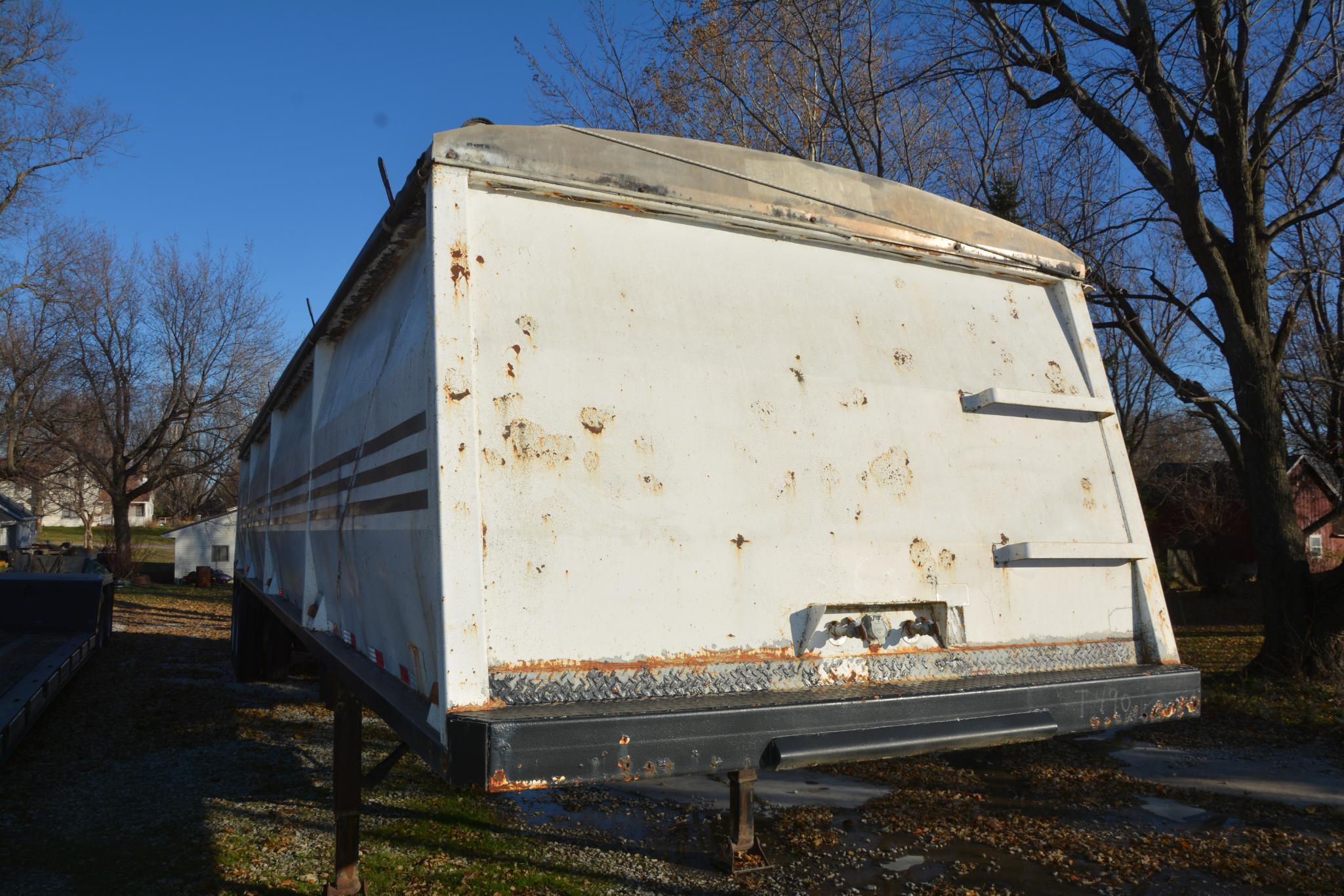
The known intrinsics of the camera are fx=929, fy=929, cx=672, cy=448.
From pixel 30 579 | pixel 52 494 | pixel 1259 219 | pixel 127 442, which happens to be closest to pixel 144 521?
pixel 52 494

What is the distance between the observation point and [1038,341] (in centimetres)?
348

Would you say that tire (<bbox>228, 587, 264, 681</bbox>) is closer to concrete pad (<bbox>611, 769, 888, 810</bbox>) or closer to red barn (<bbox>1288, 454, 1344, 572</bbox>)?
concrete pad (<bbox>611, 769, 888, 810</bbox>)

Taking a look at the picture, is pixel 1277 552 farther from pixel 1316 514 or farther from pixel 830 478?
pixel 1316 514

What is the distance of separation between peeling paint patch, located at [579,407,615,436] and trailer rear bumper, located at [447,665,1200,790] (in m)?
0.73

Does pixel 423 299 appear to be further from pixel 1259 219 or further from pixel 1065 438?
pixel 1259 219

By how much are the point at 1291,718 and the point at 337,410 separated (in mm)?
9321

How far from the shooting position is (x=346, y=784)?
3902 mm

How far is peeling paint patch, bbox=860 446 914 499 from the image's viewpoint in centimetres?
297

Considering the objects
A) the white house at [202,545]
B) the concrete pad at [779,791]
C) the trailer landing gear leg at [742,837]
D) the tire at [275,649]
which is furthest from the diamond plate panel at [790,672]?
the white house at [202,545]

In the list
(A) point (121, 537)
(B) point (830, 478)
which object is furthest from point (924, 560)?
(A) point (121, 537)

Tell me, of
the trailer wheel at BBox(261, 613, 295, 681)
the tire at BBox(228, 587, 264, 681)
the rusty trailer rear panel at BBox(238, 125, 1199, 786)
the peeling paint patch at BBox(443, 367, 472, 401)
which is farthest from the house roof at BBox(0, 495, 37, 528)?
the peeling paint patch at BBox(443, 367, 472, 401)

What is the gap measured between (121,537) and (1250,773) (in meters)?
31.5

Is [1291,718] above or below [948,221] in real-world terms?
below

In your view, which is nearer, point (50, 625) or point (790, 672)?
point (790, 672)
